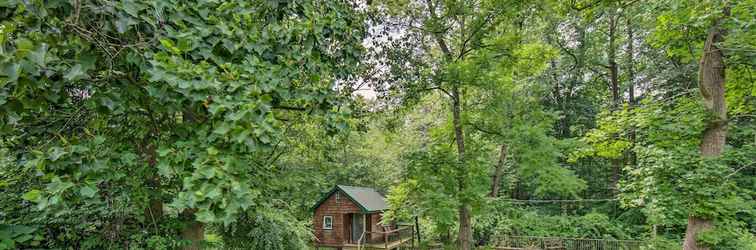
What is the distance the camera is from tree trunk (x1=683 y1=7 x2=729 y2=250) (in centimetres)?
463

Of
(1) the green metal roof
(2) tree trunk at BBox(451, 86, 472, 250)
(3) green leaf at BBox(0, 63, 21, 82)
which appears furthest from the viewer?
(1) the green metal roof

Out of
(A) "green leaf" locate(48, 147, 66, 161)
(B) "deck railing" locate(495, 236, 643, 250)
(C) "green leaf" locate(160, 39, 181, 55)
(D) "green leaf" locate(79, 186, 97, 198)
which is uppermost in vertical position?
(C) "green leaf" locate(160, 39, 181, 55)

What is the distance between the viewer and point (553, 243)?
1167 cm

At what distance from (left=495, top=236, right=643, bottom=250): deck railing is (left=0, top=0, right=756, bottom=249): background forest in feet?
6.03

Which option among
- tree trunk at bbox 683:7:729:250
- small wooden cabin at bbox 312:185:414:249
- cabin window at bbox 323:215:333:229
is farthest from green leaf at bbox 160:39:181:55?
cabin window at bbox 323:215:333:229

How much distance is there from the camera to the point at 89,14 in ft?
5.38

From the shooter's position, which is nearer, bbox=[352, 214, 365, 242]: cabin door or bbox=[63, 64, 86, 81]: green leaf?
bbox=[63, 64, 86, 81]: green leaf

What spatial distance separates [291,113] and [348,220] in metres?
9.72

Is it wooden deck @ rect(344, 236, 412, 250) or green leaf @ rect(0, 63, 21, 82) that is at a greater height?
green leaf @ rect(0, 63, 21, 82)

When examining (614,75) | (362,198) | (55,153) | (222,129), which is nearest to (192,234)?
(55,153)

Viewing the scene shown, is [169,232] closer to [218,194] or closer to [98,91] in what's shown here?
[98,91]

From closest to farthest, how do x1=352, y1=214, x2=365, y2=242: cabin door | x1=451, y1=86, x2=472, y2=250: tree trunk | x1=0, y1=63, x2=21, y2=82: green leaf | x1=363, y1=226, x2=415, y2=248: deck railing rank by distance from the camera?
x1=0, y1=63, x2=21, y2=82: green leaf < x1=451, y1=86, x2=472, y2=250: tree trunk < x1=363, y1=226, x2=415, y2=248: deck railing < x1=352, y1=214, x2=365, y2=242: cabin door

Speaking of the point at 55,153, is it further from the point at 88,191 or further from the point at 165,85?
the point at 165,85

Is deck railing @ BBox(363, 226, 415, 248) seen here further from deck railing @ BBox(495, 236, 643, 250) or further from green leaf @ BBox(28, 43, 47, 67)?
green leaf @ BBox(28, 43, 47, 67)
